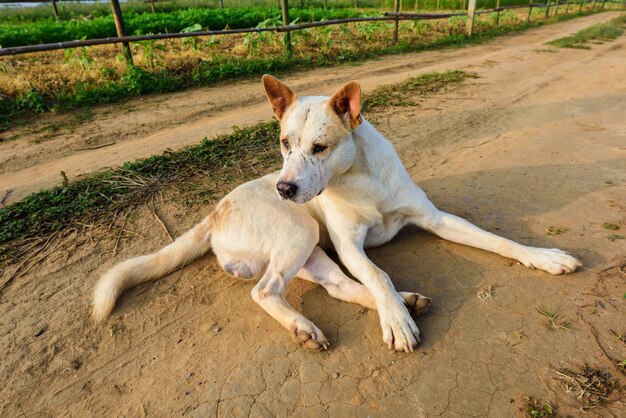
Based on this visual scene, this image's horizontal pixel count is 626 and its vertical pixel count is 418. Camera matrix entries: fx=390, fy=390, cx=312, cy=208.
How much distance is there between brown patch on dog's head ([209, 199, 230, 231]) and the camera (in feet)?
9.70

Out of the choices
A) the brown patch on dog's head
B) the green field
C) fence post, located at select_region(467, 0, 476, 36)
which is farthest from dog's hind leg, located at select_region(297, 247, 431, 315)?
fence post, located at select_region(467, 0, 476, 36)

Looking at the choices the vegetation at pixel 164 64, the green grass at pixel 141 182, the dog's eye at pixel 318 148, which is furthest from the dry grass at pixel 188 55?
the dog's eye at pixel 318 148

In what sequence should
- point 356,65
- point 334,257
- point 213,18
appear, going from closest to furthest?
point 334,257
point 356,65
point 213,18

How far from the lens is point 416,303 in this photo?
2451mm

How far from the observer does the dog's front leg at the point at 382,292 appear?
2.27m

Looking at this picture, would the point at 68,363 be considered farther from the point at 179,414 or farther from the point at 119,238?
the point at 119,238

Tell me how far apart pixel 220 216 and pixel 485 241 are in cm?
201

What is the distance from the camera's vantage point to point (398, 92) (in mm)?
7359

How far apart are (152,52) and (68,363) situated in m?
8.25

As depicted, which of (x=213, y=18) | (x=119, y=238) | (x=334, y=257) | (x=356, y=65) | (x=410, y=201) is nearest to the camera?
(x=410, y=201)

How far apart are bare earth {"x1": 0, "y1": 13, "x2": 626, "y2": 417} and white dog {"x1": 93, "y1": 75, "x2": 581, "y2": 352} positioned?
13 cm

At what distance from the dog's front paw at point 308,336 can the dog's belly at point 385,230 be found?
93 cm

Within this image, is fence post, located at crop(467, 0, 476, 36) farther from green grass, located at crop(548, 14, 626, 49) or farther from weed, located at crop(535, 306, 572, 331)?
weed, located at crop(535, 306, 572, 331)

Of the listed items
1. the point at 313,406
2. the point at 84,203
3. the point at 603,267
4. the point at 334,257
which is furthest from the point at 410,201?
the point at 84,203
